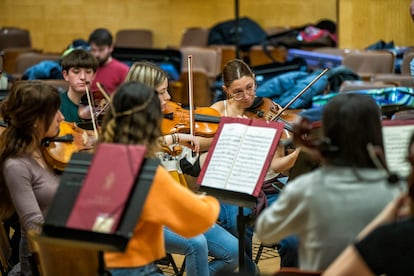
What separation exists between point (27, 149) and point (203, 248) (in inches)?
34.2

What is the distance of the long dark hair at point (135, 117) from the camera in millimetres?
3004

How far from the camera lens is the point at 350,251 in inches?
94.3

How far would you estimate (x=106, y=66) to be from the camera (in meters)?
7.06

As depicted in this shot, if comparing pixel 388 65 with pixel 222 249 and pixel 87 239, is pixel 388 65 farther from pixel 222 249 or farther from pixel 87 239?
pixel 87 239

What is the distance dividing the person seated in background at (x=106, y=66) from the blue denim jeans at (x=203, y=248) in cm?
278

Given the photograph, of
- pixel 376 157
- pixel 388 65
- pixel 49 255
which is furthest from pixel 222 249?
pixel 388 65

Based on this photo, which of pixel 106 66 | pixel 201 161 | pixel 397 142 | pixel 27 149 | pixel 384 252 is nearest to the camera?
pixel 384 252

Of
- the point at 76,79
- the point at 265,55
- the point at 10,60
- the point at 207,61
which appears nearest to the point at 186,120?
the point at 76,79

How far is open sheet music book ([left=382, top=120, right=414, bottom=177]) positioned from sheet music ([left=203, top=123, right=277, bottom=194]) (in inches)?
18.9

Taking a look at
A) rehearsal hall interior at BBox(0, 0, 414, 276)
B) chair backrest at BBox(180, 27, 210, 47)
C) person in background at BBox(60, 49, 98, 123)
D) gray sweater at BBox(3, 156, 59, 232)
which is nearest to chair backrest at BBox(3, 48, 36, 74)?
rehearsal hall interior at BBox(0, 0, 414, 276)

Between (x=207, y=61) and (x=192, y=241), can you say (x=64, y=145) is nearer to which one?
(x=192, y=241)

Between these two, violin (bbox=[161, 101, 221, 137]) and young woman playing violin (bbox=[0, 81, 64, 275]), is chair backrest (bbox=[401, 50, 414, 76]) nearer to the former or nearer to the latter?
violin (bbox=[161, 101, 221, 137])

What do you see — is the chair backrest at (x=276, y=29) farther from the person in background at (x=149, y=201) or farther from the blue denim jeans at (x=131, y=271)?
the blue denim jeans at (x=131, y=271)

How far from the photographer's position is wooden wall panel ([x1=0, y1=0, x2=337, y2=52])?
12.8 meters
